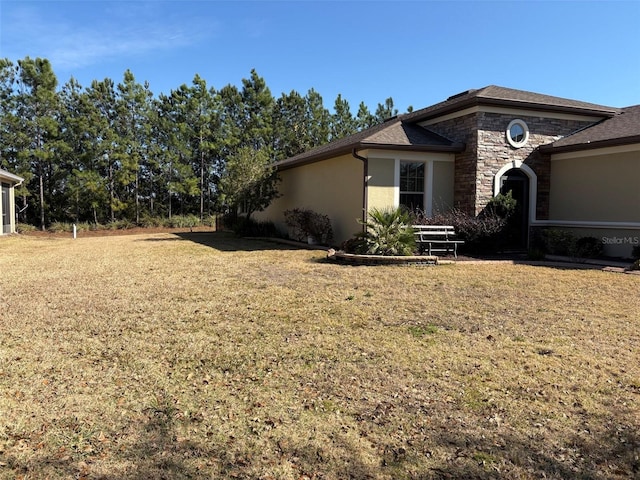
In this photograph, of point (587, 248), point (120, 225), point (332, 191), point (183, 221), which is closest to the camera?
point (587, 248)

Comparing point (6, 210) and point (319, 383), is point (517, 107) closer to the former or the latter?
point (319, 383)

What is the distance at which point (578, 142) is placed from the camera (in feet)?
40.0

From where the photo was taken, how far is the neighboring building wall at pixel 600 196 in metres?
11.1

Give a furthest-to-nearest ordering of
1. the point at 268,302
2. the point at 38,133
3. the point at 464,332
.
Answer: the point at 38,133
the point at 268,302
the point at 464,332

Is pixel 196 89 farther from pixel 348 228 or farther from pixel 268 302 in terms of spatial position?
pixel 268 302

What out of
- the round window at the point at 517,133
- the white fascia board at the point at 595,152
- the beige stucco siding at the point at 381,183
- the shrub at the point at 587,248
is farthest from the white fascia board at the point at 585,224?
the beige stucco siding at the point at 381,183

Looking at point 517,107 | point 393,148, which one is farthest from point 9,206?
point 517,107

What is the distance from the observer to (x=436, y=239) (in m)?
11.5

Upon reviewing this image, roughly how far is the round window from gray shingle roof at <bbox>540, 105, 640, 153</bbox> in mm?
652

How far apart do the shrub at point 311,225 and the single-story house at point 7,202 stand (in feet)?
45.0

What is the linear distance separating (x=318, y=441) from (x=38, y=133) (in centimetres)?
2902

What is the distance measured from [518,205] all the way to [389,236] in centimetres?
519

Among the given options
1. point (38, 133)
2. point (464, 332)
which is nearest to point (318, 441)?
point (464, 332)

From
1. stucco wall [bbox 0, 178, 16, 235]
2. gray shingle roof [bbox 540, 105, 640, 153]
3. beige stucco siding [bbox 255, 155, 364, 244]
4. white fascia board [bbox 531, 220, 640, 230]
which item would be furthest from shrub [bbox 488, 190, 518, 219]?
stucco wall [bbox 0, 178, 16, 235]
